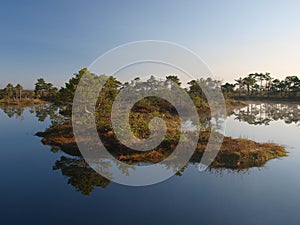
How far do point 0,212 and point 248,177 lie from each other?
906cm

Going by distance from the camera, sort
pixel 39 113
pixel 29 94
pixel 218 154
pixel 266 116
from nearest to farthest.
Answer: pixel 218 154, pixel 266 116, pixel 39 113, pixel 29 94

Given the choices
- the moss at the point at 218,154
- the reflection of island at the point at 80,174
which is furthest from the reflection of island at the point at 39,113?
the reflection of island at the point at 80,174

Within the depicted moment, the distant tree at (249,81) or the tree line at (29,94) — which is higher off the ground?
→ the distant tree at (249,81)

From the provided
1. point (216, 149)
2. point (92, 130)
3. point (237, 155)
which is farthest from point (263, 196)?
point (92, 130)

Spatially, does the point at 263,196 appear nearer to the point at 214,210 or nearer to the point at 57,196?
the point at 214,210

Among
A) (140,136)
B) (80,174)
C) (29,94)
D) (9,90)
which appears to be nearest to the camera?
(80,174)

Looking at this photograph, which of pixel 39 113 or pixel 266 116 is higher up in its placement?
pixel 266 116

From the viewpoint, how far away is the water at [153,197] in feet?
20.7

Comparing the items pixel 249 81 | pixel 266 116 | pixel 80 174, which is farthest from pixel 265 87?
pixel 80 174

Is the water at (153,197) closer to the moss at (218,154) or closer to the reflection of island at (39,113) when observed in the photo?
the moss at (218,154)

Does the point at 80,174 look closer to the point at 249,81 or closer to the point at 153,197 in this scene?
the point at 153,197

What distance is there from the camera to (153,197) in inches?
298

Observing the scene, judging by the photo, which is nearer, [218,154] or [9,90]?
[218,154]

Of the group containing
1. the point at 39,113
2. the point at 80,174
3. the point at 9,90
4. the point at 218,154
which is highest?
the point at 9,90
